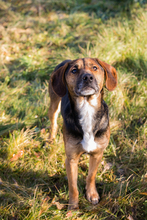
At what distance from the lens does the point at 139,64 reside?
484 centimetres

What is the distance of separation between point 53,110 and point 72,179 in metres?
1.34

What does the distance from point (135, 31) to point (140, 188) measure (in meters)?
4.10

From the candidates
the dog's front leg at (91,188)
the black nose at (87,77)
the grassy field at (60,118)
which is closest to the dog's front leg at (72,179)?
the grassy field at (60,118)

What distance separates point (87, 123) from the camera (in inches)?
103

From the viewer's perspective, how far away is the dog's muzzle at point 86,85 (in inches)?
91.0

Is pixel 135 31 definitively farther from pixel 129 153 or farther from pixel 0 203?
pixel 0 203

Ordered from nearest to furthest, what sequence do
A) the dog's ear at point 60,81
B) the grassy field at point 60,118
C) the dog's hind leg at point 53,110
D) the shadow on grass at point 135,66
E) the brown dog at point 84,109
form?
the brown dog at point 84,109
the dog's ear at point 60,81
the grassy field at point 60,118
the dog's hind leg at point 53,110
the shadow on grass at point 135,66

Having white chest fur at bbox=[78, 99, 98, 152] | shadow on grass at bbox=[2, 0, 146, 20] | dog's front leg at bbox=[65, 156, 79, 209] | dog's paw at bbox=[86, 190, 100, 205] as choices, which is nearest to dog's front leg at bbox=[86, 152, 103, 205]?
dog's paw at bbox=[86, 190, 100, 205]

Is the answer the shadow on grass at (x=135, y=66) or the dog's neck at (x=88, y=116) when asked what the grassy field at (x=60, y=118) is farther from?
the dog's neck at (x=88, y=116)

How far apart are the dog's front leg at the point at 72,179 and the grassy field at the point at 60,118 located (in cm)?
12

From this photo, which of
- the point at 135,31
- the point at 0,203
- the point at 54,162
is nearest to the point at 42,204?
the point at 0,203

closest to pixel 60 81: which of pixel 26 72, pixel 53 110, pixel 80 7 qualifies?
pixel 53 110

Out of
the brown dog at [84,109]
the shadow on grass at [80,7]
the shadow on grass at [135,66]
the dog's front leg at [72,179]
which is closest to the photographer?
the brown dog at [84,109]

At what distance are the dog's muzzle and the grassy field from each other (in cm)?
150
